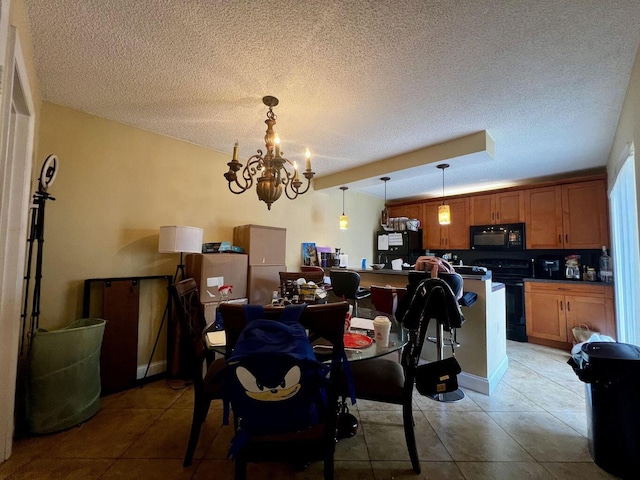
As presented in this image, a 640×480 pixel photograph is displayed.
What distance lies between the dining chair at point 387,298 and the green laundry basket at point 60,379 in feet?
7.66

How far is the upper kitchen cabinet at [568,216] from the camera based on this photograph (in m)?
3.62

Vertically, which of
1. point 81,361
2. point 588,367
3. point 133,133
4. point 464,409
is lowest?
point 464,409

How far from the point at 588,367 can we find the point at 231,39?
283 centimetres

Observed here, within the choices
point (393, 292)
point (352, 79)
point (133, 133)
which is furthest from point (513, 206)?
point (133, 133)

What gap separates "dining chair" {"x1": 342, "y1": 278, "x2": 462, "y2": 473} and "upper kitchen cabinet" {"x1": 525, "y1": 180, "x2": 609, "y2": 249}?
3280 millimetres

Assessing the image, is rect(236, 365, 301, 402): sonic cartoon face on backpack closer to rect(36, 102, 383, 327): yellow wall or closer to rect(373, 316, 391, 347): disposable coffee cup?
rect(373, 316, 391, 347): disposable coffee cup

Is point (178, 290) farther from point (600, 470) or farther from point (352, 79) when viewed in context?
point (600, 470)

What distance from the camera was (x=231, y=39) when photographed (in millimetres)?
1574

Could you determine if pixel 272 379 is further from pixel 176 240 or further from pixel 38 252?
pixel 38 252

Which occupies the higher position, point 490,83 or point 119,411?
point 490,83

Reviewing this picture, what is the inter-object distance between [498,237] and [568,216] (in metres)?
0.89

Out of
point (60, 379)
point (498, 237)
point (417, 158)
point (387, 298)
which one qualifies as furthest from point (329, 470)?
point (498, 237)

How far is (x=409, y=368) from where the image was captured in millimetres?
1560

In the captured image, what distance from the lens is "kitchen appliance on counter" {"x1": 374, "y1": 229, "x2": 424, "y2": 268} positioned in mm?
5090
